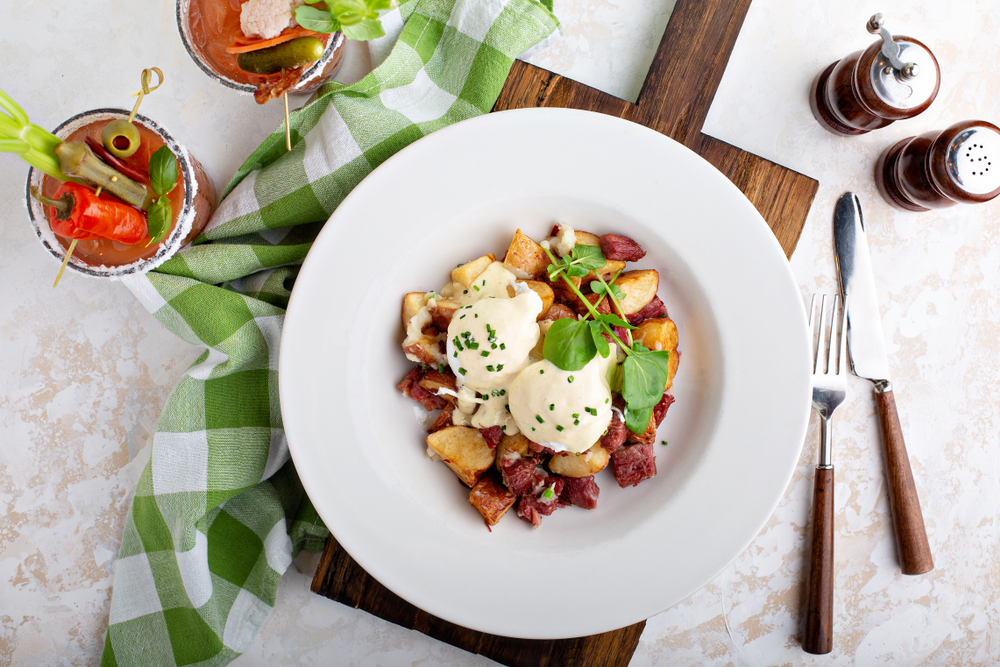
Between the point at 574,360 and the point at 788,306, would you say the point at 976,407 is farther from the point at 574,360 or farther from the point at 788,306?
the point at 574,360

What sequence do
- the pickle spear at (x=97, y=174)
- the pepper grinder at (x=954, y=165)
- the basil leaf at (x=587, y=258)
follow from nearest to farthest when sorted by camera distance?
the pickle spear at (x=97, y=174)
the basil leaf at (x=587, y=258)
the pepper grinder at (x=954, y=165)

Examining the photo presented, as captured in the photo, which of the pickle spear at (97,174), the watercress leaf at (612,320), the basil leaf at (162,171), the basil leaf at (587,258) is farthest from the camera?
the basil leaf at (587,258)

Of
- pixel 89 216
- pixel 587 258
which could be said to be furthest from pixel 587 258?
pixel 89 216

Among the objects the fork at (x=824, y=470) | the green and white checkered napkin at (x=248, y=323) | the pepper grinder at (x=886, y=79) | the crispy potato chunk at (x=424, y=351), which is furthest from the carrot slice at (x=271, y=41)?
the fork at (x=824, y=470)

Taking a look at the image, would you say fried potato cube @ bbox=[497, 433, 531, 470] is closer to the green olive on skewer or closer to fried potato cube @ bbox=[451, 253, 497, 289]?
fried potato cube @ bbox=[451, 253, 497, 289]

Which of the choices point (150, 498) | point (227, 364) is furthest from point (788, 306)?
point (150, 498)

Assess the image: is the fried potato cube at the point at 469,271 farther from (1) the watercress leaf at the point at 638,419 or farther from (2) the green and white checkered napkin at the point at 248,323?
(1) the watercress leaf at the point at 638,419

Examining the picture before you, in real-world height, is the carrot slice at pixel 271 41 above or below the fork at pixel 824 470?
above
